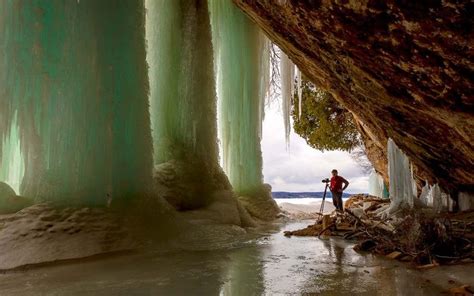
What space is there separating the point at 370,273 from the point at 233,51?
24.2 feet

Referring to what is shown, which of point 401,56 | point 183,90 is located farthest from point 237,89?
point 401,56

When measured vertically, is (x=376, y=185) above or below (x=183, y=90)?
below

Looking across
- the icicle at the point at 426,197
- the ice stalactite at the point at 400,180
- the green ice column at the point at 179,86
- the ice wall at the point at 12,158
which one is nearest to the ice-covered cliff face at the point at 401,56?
the ice stalactite at the point at 400,180

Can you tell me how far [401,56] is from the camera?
9.25ft

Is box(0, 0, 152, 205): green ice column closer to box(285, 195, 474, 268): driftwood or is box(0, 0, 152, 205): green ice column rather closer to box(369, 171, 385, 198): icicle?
box(285, 195, 474, 268): driftwood

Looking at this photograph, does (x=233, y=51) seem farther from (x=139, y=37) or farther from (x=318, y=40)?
(x=318, y=40)

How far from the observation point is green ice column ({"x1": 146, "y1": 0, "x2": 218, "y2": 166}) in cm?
779

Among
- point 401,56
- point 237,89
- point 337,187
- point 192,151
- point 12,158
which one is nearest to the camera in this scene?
point 401,56

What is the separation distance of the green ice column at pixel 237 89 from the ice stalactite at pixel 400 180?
3707 millimetres

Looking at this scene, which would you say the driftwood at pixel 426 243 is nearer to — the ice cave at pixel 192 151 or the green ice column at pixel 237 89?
the ice cave at pixel 192 151

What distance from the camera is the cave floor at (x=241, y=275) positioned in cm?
260

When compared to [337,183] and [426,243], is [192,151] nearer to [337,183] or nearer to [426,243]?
[337,183]

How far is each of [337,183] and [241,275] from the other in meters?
6.02

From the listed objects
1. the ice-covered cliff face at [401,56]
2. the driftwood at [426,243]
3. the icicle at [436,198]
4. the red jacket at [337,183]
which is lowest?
the driftwood at [426,243]
